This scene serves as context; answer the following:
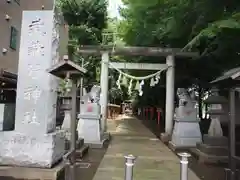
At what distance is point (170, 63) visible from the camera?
55.3 feet

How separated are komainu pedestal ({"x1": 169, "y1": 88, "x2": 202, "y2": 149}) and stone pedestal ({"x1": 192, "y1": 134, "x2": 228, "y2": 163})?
294cm

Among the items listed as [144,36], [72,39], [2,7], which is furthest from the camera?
[72,39]

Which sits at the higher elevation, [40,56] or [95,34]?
[95,34]

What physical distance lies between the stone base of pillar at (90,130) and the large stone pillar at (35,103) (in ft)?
22.1

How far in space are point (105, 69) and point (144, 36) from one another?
136 inches

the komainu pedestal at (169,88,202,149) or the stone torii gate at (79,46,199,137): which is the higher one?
the stone torii gate at (79,46,199,137)

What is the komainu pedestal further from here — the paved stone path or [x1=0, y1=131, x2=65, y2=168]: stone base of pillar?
[x1=0, y1=131, x2=65, y2=168]: stone base of pillar

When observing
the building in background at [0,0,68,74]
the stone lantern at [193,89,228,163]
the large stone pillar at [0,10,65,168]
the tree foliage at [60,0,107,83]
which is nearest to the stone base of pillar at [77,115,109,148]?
the building in background at [0,0,68,74]

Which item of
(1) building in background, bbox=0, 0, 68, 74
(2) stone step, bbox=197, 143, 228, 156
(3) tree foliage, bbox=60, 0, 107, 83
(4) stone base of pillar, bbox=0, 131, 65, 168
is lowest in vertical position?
(2) stone step, bbox=197, 143, 228, 156

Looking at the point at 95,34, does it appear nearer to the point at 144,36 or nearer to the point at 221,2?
the point at 144,36

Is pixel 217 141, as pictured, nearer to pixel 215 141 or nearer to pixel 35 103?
pixel 215 141

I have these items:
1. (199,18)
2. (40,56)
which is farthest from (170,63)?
(40,56)

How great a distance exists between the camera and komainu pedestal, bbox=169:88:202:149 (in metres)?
14.6

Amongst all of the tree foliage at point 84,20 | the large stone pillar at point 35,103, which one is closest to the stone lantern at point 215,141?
the large stone pillar at point 35,103
